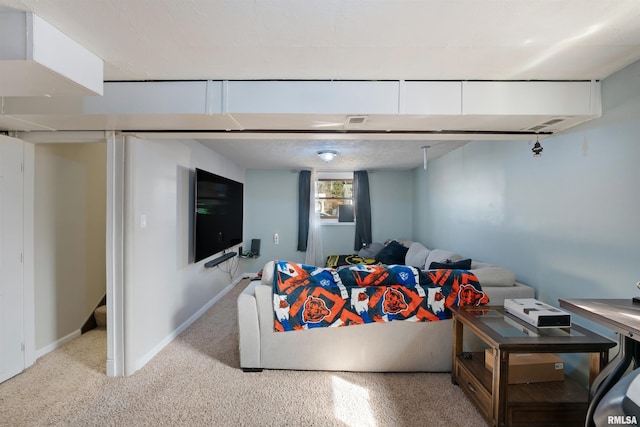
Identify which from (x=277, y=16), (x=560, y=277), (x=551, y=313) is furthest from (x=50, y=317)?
(x=560, y=277)

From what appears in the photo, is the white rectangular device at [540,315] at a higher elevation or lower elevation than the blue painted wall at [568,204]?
lower

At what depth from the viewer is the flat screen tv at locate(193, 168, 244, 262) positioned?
317cm

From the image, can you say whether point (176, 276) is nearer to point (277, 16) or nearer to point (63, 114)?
point (63, 114)

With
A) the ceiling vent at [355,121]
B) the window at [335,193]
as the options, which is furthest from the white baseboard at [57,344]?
the window at [335,193]

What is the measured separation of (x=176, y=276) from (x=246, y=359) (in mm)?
1252

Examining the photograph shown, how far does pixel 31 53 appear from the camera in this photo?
3.94 ft

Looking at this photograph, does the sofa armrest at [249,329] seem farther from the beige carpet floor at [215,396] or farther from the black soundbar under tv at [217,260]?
the black soundbar under tv at [217,260]

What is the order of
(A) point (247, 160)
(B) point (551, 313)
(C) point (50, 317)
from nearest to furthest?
(B) point (551, 313) → (C) point (50, 317) → (A) point (247, 160)

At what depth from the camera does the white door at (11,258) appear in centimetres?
214

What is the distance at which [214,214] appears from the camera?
3.57 meters

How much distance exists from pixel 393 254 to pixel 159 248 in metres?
3.33

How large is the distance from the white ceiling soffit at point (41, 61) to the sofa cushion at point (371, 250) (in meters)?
4.31
